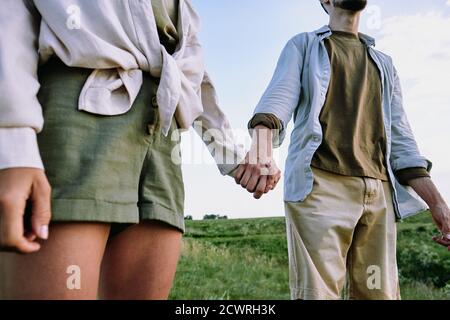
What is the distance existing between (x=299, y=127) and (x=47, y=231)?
1.68 meters

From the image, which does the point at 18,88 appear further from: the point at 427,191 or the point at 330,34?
the point at 427,191

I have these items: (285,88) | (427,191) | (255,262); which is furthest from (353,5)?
(255,262)

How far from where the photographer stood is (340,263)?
2477 mm

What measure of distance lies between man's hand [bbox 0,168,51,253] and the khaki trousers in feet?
4.82

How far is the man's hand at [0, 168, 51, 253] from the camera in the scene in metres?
1.08

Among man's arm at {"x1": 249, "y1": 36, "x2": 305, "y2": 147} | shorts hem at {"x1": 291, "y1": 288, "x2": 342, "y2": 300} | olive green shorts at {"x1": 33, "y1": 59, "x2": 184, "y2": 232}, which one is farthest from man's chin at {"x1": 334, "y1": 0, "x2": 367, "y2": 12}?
olive green shorts at {"x1": 33, "y1": 59, "x2": 184, "y2": 232}

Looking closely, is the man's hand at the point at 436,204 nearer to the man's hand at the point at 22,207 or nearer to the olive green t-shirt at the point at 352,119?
the olive green t-shirt at the point at 352,119

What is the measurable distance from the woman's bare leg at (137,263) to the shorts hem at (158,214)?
0.07ft

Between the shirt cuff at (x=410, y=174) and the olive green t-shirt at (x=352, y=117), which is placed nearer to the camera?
the olive green t-shirt at (x=352, y=117)

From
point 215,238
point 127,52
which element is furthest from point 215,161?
point 215,238

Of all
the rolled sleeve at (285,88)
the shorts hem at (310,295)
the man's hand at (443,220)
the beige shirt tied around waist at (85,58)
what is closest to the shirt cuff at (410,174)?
the man's hand at (443,220)

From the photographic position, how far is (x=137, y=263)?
137cm

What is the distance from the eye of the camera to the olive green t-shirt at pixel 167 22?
1524 mm
